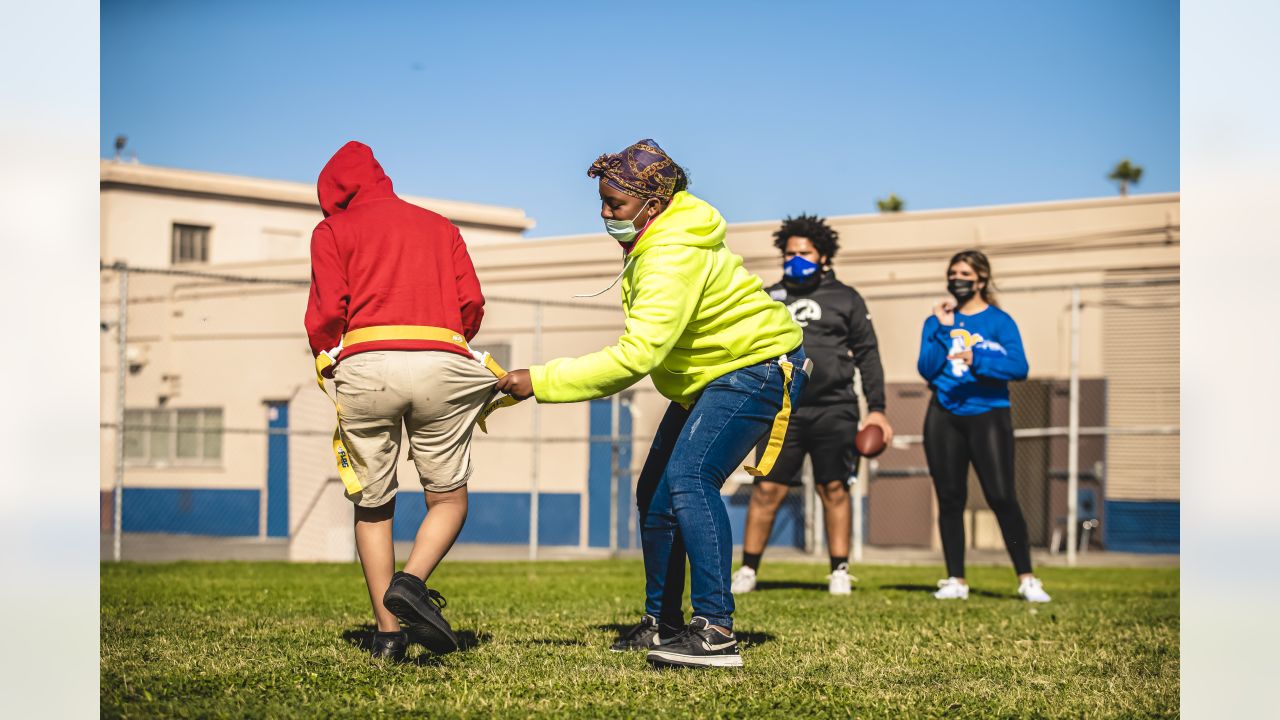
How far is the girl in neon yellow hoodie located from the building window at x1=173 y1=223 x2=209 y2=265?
2364 centimetres

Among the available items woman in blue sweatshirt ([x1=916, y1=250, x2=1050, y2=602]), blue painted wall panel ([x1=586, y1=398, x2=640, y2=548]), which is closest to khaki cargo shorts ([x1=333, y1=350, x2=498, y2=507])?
woman in blue sweatshirt ([x1=916, y1=250, x2=1050, y2=602])

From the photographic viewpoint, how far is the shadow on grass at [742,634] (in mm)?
5141

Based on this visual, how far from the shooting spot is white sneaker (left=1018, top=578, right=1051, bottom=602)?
7.48m

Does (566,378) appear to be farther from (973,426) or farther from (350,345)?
(973,426)

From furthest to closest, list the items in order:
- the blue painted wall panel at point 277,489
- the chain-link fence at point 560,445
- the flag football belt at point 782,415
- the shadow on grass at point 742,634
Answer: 1. the blue painted wall panel at point 277,489
2. the chain-link fence at point 560,445
3. the shadow on grass at point 742,634
4. the flag football belt at point 782,415

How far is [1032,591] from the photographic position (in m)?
7.51

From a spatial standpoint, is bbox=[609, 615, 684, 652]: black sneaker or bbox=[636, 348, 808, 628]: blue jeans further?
bbox=[609, 615, 684, 652]: black sneaker

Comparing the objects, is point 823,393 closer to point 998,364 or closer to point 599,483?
point 998,364

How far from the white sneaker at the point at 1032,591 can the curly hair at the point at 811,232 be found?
221 cm

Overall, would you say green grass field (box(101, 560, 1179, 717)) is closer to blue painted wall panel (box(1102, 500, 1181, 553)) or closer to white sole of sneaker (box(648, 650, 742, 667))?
white sole of sneaker (box(648, 650, 742, 667))

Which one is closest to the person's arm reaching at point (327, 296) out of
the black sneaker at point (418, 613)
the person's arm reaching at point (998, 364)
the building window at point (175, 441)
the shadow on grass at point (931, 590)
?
the black sneaker at point (418, 613)

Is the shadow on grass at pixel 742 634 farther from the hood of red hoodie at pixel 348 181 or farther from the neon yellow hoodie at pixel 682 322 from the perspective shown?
the hood of red hoodie at pixel 348 181

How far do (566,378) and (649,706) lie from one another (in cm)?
109
